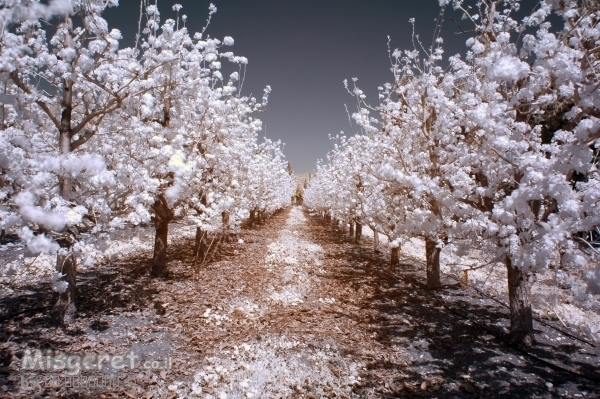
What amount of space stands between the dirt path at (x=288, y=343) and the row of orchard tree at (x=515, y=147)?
1.10 metres

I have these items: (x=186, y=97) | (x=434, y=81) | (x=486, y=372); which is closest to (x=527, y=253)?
(x=486, y=372)

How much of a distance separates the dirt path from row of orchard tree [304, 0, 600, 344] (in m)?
1.10

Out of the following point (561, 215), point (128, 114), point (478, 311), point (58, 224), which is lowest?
point (478, 311)

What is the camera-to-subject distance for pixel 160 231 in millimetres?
9633

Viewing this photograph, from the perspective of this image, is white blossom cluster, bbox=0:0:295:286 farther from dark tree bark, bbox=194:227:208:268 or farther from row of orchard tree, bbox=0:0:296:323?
dark tree bark, bbox=194:227:208:268

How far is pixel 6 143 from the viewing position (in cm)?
399

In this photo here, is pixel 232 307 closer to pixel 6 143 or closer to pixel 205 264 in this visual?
pixel 205 264

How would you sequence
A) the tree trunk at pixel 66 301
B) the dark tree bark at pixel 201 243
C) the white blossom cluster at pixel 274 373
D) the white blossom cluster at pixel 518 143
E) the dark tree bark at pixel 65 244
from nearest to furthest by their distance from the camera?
the white blossom cluster at pixel 518 143
the white blossom cluster at pixel 274 373
the dark tree bark at pixel 65 244
the tree trunk at pixel 66 301
the dark tree bark at pixel 201 243

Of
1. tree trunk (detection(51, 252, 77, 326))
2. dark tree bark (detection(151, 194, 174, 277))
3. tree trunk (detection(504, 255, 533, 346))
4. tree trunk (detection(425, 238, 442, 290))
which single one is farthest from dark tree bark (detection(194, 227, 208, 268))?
tree trunk (detection(504, 255, 533, 346))

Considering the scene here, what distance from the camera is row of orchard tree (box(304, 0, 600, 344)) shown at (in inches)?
139

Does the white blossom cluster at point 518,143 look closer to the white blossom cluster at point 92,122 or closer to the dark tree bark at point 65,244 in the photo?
the white blossom cluster at point 92,122

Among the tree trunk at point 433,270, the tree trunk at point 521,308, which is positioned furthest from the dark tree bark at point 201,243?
the tree trunk at point 521,308

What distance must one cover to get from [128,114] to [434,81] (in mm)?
6831

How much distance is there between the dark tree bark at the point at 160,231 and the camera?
9.09 meters
